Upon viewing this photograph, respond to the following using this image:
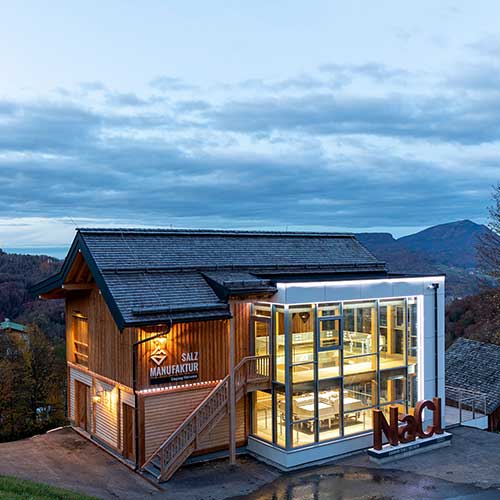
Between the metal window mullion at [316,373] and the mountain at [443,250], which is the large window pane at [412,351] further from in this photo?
the mountain at [443,250]

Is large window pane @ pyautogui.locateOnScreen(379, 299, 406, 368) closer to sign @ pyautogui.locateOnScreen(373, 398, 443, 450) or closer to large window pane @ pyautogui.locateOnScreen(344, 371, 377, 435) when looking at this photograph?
large window pane @ pyautogui.locateOnScreen(344, 371, 377, 435)

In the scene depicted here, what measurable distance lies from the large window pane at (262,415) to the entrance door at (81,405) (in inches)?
269

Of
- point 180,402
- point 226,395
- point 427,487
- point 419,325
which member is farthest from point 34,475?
point 419,325

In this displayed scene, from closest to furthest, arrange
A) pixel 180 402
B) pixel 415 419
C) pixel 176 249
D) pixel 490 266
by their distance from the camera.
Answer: pixel 180 402, pixel 415 419, pixel 176 249, pixel 490 266

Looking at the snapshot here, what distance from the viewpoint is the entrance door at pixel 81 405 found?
21141 mm

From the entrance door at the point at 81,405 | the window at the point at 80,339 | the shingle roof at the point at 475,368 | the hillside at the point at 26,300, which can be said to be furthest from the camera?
the hillside at the point at 26,300

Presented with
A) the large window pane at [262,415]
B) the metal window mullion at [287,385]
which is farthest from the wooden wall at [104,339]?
the metal window mullion at [287,385]

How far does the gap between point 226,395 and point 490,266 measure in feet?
58.0

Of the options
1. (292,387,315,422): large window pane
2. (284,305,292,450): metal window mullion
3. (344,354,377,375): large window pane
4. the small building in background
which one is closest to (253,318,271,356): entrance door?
(284,305,292,450): metal window mullion

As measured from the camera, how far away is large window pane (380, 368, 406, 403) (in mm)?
19703

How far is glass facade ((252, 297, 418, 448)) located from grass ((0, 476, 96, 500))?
670 cm

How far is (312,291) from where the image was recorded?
17781mm

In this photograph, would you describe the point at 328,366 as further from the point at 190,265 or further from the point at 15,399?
the point at 15,399

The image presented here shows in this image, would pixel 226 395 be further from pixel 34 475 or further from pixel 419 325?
pixel 419 325
